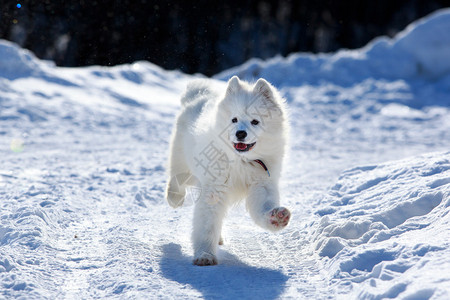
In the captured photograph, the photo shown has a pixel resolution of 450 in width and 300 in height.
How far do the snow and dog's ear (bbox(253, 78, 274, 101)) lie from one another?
3.57 ft

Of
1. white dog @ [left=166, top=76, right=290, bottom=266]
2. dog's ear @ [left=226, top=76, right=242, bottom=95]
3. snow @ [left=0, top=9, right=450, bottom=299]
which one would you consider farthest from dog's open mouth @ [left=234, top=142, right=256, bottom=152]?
snow @ [left=0, top=9, right=450, bottom=299]

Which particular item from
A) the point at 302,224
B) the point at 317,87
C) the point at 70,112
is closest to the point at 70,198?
the point at 302,224

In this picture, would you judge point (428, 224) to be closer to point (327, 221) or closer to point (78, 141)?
point (327, 221)

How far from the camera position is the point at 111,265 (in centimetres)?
317

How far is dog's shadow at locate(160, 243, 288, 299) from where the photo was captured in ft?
9.16

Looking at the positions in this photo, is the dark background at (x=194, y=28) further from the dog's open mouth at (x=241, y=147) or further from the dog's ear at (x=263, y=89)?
the dog's open mouth at (x=241, y=147)

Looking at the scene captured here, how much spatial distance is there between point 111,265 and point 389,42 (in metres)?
13.9

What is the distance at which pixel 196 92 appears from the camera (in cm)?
497

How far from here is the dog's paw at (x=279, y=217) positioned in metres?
3.27

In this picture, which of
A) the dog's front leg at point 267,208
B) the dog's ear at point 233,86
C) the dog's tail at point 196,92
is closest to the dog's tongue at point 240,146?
the dog's front leg at point 267,208

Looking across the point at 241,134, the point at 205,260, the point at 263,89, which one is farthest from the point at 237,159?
the point at 205,260

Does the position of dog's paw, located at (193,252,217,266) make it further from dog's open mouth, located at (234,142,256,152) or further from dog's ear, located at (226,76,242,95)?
dog's ear, located at (226,76,242,95)

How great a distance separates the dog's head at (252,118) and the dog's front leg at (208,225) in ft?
1.28

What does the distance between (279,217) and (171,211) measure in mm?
1779
